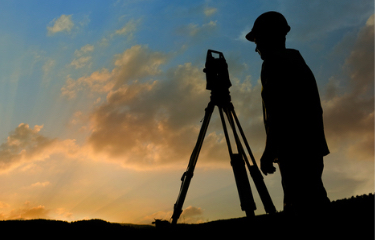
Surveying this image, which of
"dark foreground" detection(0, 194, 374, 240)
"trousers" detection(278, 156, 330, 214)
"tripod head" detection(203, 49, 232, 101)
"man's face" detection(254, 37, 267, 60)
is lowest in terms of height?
"dark foreground" detection(0, 194, 374, 240)

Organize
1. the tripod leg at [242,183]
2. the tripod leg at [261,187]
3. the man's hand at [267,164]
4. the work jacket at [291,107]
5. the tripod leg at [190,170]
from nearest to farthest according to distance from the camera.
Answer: the work jacket at [291,107], the man's hand at [267,164], the tripod leg at [242,183], the tripod leg at [261,187], the tripod leg at [190,170]

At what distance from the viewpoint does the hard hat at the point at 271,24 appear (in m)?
2.91

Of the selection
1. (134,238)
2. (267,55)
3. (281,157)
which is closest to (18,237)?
(134,238)

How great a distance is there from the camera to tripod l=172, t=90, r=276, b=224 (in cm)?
621

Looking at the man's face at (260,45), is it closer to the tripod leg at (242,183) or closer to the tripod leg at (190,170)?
the tripod leg at (242,183)

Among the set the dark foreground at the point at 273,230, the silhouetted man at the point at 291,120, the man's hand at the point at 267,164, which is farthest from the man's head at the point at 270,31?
the dark foreground at the point at 273,230

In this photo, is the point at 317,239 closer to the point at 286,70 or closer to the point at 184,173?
the point at 286,70

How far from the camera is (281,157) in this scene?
260 cm

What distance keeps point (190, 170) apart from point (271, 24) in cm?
443

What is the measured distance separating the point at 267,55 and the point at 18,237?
12.8ft

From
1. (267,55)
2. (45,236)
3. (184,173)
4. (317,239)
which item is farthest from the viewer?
(184,173)

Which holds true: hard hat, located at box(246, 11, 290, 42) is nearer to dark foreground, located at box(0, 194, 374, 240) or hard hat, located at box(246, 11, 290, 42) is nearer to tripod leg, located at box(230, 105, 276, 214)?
dark foreground, located at box(0, 194, 374, 240)

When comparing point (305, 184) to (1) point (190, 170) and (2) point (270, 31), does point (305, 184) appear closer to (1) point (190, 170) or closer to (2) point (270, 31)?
(2) point (270, 31)

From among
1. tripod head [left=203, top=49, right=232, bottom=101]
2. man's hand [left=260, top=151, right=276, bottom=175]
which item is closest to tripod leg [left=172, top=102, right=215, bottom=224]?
tripod head [left=203, top=49, right=232, bottom=101]
